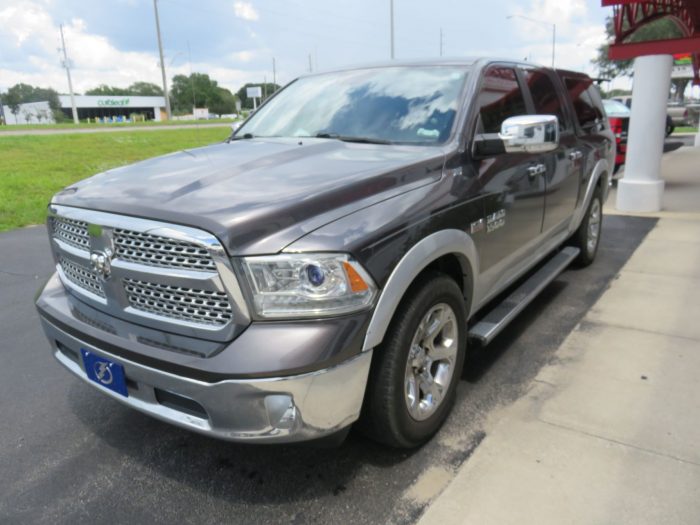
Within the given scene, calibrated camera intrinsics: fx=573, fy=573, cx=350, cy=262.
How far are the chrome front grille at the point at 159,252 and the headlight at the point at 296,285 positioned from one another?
18 centimetres

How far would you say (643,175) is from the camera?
27.5 feet

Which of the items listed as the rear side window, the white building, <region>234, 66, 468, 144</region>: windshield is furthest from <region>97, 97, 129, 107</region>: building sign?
<region>234, 66, 468, 144</region>: windshield

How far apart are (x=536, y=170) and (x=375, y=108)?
1.17 m

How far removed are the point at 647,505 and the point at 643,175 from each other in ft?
23.5

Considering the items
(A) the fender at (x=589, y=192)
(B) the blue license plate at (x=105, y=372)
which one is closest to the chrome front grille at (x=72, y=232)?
(B) the blue license plate at (x=105, y=372)

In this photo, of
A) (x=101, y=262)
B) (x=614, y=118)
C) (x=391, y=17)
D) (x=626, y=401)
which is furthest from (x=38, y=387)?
(x=391, y=17)

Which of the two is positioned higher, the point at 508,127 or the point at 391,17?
the point at 391,17

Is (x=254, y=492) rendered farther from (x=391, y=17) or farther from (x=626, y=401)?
(x=391, y=17)

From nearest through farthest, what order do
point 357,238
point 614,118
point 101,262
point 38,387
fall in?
point 357,238 < point 101,262 < point 38,387 < point 614,118

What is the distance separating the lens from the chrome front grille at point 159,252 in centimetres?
211

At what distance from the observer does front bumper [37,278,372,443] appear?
2.05 metres

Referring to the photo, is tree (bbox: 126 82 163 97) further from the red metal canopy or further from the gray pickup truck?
the gray pickup truck

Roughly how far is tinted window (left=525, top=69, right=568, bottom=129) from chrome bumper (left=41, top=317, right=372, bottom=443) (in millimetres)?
2851

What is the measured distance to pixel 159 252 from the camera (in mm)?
2193
